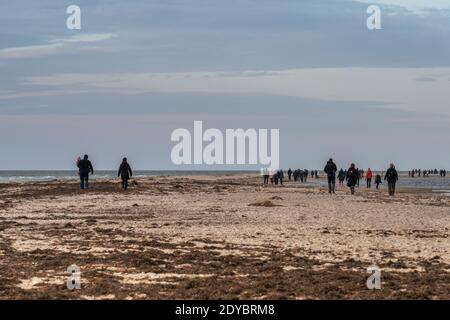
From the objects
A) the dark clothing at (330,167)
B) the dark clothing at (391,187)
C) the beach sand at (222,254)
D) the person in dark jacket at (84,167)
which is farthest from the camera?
the dark clothing at (330,167)

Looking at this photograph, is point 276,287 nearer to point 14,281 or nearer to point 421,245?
point 14,281

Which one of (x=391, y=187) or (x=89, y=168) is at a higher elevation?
(x=89, y=168)

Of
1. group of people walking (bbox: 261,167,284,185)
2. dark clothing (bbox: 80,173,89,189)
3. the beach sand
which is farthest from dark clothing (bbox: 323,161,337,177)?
group of people walking (bbox: 261,167,284,185)

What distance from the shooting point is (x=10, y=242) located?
721 inches

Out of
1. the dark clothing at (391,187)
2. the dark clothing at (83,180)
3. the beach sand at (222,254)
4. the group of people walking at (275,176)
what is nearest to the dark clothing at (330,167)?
the dark clothing at (391,187)

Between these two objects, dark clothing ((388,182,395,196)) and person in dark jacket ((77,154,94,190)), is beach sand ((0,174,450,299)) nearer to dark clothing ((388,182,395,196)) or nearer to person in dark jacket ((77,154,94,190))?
person in dark jacket ((77,154,94,190))

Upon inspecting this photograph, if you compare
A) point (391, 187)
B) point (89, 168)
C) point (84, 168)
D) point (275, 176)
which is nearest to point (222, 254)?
point (89, 168)

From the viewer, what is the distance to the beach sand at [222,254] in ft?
39.8

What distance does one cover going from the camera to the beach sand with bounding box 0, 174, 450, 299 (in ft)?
39.8

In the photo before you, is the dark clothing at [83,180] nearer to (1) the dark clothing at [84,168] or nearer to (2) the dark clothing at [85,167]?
(1) the dark clothing at [84,168]

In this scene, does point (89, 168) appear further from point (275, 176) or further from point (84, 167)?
point (275, 176)

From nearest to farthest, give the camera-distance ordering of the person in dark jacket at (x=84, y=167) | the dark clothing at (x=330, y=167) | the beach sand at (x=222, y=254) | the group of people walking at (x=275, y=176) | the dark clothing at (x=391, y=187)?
the beach sand at (x=222, y=254) < the person in dark jacket at (x=84, y=167) < the dark clothing at (x=391, y=187) < the dark clothing at (x=330, y=167) < the group of people walking at (x=275, y=176)

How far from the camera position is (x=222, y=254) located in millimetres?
16344
